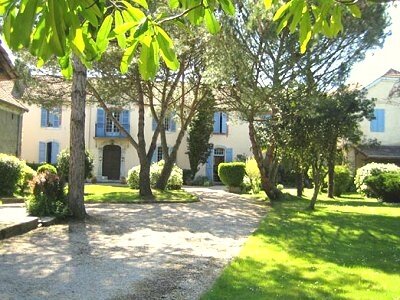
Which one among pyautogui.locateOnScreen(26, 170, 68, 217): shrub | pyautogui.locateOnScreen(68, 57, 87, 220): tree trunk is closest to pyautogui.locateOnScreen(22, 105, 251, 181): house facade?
pyautogui.locateOnScreen(68, 57, 87, 220): tree trunk

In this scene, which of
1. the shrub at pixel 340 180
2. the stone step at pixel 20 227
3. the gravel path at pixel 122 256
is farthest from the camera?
the shrub at pixel 340 180

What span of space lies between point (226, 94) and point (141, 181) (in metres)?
4.91

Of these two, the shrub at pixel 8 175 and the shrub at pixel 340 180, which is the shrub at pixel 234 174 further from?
the shrub at pixel 8 175

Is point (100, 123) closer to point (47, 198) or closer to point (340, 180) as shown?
point (340, 180)

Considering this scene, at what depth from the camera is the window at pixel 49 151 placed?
3794 centimetres

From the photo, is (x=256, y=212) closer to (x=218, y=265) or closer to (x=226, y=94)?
(x=226, y=94)

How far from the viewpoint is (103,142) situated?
38.6 meters

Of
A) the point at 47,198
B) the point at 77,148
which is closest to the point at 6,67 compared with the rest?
the point at 77,148

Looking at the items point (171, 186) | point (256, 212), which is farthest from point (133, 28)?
point (171, 186)

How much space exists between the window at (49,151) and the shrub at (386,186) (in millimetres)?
24088

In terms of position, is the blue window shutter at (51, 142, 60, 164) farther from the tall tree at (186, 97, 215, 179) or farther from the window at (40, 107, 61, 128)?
the tall tree at (186, 97, 215, 179)

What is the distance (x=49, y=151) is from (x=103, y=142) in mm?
4173

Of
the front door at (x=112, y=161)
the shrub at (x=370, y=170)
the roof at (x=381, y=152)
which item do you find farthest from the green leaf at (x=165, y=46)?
the front door at (x=112, y=161)

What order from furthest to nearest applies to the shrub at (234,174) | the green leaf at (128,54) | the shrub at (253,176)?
1. the shrub at (234,174)
2. the shrub at (253,176)
3. the green leaf at (128,54)
